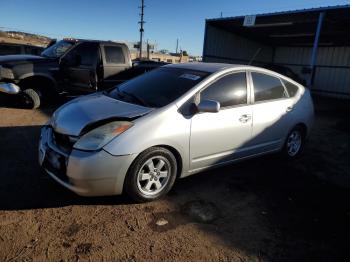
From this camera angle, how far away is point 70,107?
386cm

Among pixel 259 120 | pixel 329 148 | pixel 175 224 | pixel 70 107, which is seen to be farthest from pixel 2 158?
pixel 329 148

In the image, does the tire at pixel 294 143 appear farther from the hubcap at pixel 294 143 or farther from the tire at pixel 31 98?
the tire at pixel 31 98

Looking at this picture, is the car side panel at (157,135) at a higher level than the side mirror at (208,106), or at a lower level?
lower

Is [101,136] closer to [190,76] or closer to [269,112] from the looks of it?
[190,76]

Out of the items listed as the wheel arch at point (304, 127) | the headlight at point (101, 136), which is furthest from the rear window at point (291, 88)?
the headlight at point (101, 136)

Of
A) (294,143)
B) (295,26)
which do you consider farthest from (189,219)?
(295,26)

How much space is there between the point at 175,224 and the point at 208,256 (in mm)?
558

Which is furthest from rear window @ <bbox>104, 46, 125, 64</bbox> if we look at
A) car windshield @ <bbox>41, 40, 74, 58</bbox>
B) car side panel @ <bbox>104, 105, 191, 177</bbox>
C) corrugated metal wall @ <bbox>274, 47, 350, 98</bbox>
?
corrugated metal wall @ <bbox>274, 47, 350, 98</bbox>

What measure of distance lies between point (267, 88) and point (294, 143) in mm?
1333

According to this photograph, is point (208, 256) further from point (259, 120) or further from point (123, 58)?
point (123, 58)

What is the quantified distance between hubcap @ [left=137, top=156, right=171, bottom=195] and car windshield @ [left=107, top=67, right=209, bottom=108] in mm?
673

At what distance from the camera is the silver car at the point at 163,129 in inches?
124

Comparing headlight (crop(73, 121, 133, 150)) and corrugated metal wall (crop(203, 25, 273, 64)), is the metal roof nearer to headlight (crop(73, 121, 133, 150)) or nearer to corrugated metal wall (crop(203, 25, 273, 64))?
corrugated metal wall (crop(203, 25, 273, 64))

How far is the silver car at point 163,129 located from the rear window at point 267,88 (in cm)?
1
